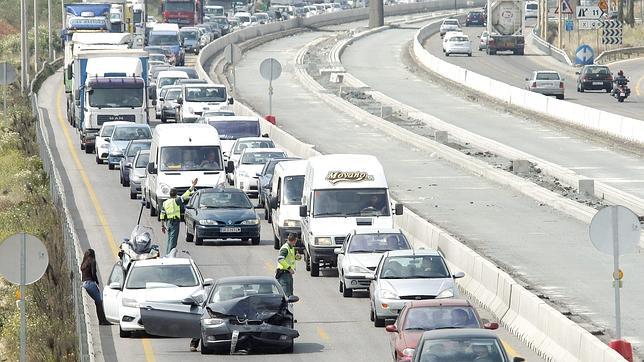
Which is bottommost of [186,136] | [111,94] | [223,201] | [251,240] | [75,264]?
[251,240]

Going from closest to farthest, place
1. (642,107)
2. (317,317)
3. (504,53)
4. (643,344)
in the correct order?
(643,344), (317,317), (642,107), (504,53)

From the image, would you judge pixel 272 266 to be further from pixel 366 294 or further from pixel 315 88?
pixel 315 88

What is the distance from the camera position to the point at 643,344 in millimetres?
25500

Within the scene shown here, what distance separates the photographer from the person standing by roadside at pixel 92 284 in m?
27.9

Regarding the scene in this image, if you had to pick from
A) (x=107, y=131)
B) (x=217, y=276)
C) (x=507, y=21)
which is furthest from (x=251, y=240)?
(x=507, y=21)

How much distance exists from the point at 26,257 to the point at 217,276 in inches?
490

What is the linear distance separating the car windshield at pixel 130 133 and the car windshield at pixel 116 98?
178 inches

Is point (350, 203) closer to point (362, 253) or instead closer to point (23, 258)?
point (362, 253)

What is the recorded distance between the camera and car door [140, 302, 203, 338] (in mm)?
25578

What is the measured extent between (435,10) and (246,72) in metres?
80.3

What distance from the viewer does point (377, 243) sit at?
3112cm

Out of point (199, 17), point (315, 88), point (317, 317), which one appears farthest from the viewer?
point (199, 17)

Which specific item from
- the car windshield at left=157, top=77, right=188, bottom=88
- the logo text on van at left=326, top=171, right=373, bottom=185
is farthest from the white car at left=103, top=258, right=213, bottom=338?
the car windshield at left=157, top=77, right=188, bottom=88

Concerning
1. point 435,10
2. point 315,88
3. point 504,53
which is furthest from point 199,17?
point 435,10
